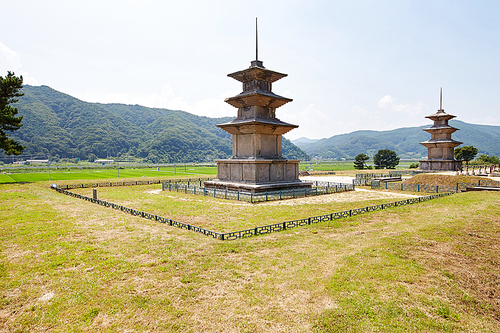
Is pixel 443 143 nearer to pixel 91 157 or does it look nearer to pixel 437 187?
pixel 437 187

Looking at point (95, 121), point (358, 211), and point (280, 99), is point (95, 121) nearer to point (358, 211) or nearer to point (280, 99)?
point (280, 99)

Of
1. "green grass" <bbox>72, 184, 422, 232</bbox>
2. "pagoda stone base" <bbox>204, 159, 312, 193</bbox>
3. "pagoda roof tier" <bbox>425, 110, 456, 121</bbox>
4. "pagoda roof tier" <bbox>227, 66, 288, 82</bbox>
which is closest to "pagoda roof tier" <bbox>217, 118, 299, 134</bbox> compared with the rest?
"pagoda stone base" <bbox>204, 159, 312, 193</bbox>

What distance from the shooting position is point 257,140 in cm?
3388

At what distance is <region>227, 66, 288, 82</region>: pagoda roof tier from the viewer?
33.9 metres

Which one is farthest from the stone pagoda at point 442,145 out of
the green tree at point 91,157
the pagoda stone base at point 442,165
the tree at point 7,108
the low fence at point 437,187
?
the green tree at point 91,157

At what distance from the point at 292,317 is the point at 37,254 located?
10414mm

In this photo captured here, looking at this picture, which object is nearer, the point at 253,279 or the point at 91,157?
the point at 253,279

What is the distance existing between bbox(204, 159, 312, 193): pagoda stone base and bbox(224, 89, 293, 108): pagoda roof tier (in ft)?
23.8

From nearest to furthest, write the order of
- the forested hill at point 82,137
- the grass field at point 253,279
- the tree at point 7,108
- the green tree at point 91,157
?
the grass field at point 253,279, the tree at point 7,108, the forested hill at point 82,137, the green tree at point 91,157

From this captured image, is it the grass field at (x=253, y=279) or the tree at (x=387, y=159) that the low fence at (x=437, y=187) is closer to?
the grass field at (x=253, y=279)

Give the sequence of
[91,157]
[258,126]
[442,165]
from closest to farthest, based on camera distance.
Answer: [258,126] → [442,165] → [91,157]

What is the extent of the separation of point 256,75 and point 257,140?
7954 mm

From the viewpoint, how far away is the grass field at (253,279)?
6773 mm

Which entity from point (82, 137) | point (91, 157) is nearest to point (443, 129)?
point (91, 157)
